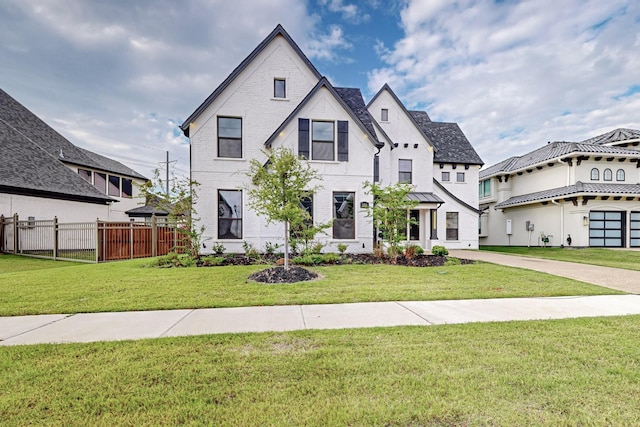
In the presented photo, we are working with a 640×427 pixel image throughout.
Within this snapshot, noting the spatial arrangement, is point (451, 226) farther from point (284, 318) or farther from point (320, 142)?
point (284, 318)

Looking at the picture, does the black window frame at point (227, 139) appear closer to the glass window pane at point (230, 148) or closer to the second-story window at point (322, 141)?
the glass window pane at point (230, 148)

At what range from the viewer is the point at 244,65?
13055 mm

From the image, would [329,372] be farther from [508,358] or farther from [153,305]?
[153,305]

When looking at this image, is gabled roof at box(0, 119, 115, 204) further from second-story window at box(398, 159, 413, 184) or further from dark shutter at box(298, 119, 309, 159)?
second-story window at box(398, 159, 413, 184)

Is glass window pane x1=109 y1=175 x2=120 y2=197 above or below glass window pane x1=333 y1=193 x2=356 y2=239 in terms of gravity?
above

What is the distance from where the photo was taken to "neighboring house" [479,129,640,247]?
1770cm

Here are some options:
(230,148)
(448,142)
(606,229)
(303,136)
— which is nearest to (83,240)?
(230,148)

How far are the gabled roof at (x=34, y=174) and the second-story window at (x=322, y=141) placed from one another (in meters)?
14.8

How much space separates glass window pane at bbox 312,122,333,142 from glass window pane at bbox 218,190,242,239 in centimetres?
445

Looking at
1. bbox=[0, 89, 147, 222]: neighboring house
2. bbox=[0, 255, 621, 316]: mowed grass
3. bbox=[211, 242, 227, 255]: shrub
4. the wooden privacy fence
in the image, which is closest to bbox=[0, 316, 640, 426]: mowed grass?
bbox=[0, 255, 621, 316]: mowed grass

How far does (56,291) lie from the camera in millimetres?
6164

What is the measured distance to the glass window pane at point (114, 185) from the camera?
23.3 meters

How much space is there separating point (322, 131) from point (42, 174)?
1635 cm

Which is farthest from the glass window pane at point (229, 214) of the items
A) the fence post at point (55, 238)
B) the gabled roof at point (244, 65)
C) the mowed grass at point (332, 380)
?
the mowed grass at point (332, 380)
